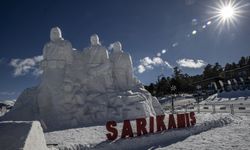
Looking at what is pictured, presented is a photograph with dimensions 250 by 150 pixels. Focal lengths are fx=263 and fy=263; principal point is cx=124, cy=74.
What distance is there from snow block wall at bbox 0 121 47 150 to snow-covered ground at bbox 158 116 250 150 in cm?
786

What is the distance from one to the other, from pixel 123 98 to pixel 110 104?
1.27 meters

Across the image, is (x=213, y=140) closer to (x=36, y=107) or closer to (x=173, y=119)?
(x=173, y=119)

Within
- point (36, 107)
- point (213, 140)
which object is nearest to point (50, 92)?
point (36, 107)

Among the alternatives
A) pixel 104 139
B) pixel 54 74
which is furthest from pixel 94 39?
pixel 104 139

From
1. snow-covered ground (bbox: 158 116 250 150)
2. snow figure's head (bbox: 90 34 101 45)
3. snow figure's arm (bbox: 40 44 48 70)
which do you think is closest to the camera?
snow-covered ground (bbox: 158 116 250 150)

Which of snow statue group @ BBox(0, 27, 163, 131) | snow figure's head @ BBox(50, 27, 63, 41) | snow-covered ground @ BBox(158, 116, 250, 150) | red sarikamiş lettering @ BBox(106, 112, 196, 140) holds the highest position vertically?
snow figure's head @ BBox(50, 27, 63, 41)

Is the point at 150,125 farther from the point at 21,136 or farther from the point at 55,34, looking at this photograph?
the point at 55,34

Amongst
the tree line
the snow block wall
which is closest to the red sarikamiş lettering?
the snow block wall

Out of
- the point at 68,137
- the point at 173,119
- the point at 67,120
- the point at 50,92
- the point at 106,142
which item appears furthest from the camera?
the point at 50,92

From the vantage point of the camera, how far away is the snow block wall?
24.2 ft

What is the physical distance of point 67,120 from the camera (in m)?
20.3

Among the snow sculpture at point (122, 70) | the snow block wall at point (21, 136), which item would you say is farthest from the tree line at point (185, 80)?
the snow block wall at point (21, 136)

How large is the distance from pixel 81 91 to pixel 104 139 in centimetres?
817

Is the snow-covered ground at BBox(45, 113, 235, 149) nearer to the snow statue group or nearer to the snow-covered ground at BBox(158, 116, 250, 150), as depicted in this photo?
the snow-covered ground at BBox(158, 116, 250, 150)
